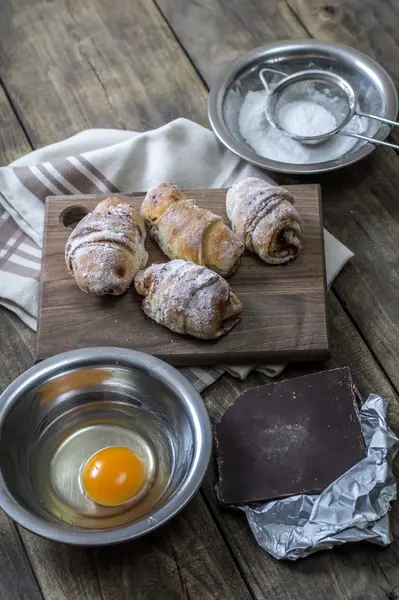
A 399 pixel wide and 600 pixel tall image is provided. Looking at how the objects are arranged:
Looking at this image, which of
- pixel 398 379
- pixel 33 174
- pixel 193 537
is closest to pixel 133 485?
pixel 193 537

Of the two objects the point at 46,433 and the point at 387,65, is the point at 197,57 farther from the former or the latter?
the point at 46,433

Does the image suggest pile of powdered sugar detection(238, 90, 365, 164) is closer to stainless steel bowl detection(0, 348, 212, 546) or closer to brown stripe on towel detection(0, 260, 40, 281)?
brown stripe on towel detection(0, 260, 40, 281)

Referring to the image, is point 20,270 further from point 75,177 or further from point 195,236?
point 195,236

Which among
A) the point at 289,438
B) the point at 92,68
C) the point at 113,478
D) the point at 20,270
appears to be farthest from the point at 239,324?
the point at 92,68

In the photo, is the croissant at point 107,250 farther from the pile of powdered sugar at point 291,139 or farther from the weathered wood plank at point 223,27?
the weathered wood plank at point 223,27

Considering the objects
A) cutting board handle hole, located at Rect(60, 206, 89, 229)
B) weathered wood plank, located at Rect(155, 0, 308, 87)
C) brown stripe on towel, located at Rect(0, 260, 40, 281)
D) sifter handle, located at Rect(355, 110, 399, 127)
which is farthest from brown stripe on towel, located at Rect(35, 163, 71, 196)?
sifter handle, located at Rect(355, 110, 399, 127)
